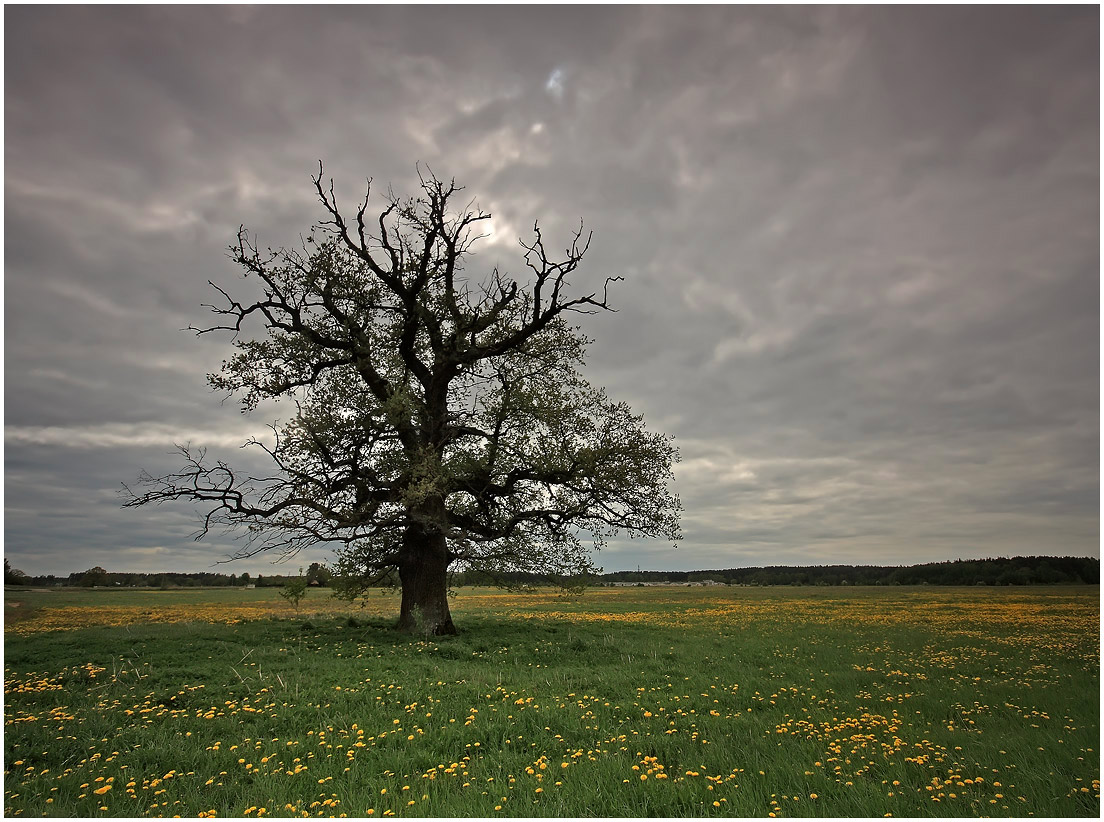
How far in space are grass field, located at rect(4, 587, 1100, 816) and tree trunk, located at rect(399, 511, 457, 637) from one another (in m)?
2.20

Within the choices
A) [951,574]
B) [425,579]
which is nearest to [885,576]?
[951,574]

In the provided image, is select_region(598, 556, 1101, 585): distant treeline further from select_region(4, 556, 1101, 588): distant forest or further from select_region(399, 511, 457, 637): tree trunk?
select_region(399, 511, 457, 637): tree trunk

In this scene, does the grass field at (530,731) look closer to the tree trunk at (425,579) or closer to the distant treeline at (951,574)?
the tree trunk at (425,579)

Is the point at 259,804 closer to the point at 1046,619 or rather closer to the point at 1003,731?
the point at 1003,731

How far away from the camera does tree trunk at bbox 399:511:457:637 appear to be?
2258 centimetres

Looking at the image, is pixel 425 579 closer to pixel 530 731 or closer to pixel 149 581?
pixel 530 731

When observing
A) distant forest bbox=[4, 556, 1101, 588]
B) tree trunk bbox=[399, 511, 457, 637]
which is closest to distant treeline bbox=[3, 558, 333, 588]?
distant forest bbox=[4, 556, 1101, 588]

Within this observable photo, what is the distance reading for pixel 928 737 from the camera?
10219 millimetres

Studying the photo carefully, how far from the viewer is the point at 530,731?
34.6ft

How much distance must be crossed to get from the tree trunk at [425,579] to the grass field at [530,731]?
2197mm

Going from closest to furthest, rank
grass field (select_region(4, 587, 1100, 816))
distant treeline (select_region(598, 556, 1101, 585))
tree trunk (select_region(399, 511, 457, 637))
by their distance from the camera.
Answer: grass field (select_region(4, 587, 1100, 816))
tree trunk (select_region(399, 511, 457, 637))
distant treeline (select_region(598, 556, 1101, 585))

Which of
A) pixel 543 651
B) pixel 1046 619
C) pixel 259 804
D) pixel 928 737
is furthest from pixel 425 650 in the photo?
pixel 1046 619

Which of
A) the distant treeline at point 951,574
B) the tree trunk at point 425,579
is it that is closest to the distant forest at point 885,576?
the distant treeline at point 951,574

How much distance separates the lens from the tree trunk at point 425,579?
74.1ft
